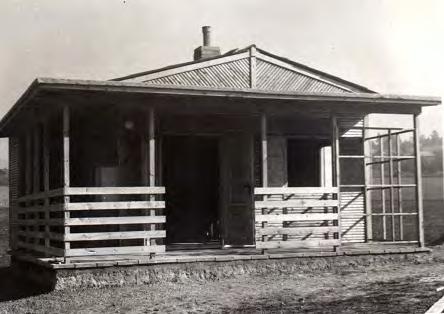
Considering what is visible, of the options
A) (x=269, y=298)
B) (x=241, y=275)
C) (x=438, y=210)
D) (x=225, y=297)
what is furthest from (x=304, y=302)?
(x=438, y=210)

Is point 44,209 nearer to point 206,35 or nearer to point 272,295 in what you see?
point 272,295

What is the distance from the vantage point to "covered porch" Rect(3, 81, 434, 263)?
11.5 meters

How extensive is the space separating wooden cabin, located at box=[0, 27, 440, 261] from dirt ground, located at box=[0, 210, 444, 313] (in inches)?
32.8

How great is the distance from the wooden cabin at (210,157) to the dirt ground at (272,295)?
832mm

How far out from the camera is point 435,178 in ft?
134

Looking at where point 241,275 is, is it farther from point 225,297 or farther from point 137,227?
point 137,227

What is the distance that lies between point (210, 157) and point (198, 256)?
3306 millimetres

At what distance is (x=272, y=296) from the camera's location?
363 inches

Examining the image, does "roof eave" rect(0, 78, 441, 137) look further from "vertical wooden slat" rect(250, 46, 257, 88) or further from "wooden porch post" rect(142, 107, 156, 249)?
"vertical wooden slat" rect(250, 46, 257, 88)

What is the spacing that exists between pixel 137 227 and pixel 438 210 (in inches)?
901

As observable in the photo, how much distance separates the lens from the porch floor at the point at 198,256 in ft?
34.0

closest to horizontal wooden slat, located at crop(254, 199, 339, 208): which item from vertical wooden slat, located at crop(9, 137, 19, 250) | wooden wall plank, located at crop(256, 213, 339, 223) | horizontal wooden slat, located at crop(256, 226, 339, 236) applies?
wooden wall plank, located at crop(256, 213, 339, 223)

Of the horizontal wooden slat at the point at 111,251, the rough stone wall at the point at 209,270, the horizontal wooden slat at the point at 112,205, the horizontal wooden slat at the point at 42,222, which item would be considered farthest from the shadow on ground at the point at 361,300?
the horizontal wooden slat at the point at 42,222

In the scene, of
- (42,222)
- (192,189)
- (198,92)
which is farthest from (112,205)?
(192,189)
